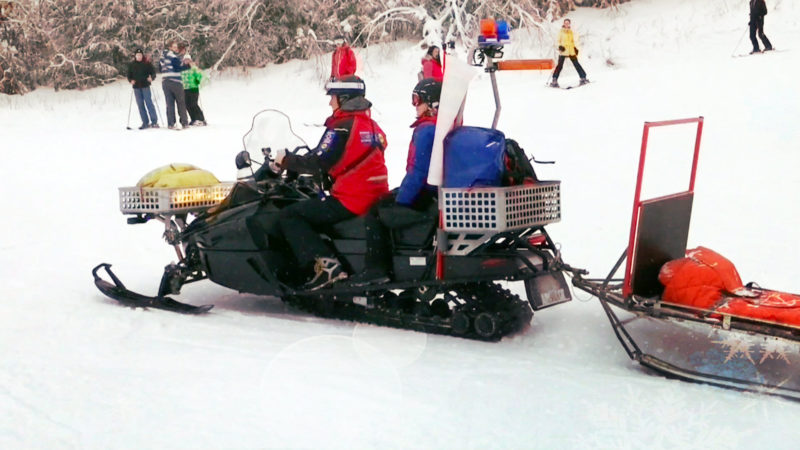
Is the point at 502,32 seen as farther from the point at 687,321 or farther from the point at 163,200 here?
the point at 163,200

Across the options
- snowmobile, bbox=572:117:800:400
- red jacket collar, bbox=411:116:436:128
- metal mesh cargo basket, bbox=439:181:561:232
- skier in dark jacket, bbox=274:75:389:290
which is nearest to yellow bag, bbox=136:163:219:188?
skier in dark jacket, bbox=274:75:389:290

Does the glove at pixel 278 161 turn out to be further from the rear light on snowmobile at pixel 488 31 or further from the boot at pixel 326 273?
the rear light on snowmobile at pixel 488 31

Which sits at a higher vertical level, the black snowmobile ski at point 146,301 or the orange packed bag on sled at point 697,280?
the orange packed bag on sled at point 697,280

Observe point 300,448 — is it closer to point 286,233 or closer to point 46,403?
point 46,403

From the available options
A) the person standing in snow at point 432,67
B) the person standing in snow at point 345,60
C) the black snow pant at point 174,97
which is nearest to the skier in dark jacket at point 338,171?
the person standing in snow at point 432,67

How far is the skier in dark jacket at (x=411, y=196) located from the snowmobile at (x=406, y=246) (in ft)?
0.18

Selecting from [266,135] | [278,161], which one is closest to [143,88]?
[266,135]

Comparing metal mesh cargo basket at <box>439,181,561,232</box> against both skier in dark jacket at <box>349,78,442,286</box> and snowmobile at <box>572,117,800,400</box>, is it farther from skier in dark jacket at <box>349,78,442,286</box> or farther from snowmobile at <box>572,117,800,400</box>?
snowmobile at <box>572,117,800,400</box>

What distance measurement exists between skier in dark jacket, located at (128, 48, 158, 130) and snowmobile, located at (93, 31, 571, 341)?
10.9 meters

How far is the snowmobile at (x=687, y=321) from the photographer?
3988mm

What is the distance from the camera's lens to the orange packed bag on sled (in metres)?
4.29

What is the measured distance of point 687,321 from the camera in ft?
13.7

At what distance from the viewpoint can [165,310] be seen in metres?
5.64

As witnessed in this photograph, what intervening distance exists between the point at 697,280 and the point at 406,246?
169 centimetres
